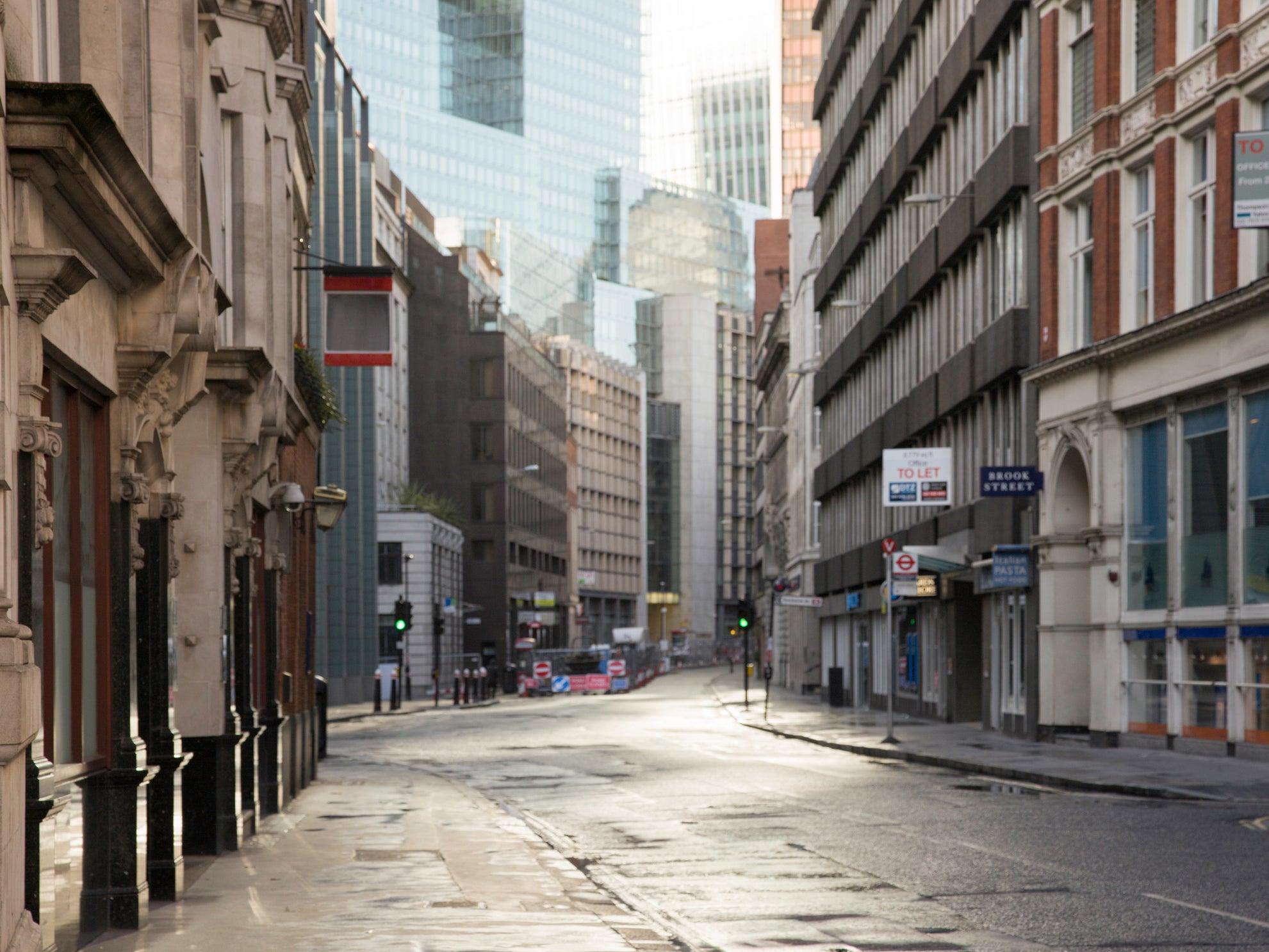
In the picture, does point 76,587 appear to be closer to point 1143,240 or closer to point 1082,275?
point 1143,240

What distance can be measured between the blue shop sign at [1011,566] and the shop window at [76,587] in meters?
25.2

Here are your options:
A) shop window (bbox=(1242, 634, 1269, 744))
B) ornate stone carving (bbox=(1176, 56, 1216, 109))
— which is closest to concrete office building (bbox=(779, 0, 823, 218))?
ornate stone carving (bbox=(1176, 56, 1216, 109))

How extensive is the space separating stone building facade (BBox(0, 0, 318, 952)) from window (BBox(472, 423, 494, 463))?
89.4 metres

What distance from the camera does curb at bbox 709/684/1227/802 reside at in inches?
803

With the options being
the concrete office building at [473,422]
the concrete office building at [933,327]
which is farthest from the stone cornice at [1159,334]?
the concrete office building at [473,422]

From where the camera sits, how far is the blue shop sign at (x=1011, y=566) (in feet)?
110

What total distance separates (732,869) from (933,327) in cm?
3257

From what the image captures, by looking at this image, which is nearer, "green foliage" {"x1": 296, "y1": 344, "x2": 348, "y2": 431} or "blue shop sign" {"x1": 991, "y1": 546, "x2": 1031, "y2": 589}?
"green foliage" {"x1": 296, "y1": 344, "x2": 348, "y2": 431}

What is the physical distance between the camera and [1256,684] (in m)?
25.3

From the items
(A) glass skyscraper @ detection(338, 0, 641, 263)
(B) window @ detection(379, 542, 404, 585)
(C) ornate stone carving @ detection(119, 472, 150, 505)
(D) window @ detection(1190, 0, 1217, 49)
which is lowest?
(B) window @ detection(379, 542, 404, 585)

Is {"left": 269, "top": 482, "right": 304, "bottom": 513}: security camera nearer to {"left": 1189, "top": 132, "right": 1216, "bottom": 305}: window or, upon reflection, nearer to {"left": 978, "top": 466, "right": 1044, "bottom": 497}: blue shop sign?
{"left": 1189, "top": 132, "right": 1216, "bottom": 305}: window

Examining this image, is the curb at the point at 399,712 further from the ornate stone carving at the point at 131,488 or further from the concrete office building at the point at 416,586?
the ornate stone carving at the point at 131,488

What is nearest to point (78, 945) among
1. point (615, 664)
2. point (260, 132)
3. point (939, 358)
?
point (260, 132)

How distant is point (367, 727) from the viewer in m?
47.6
